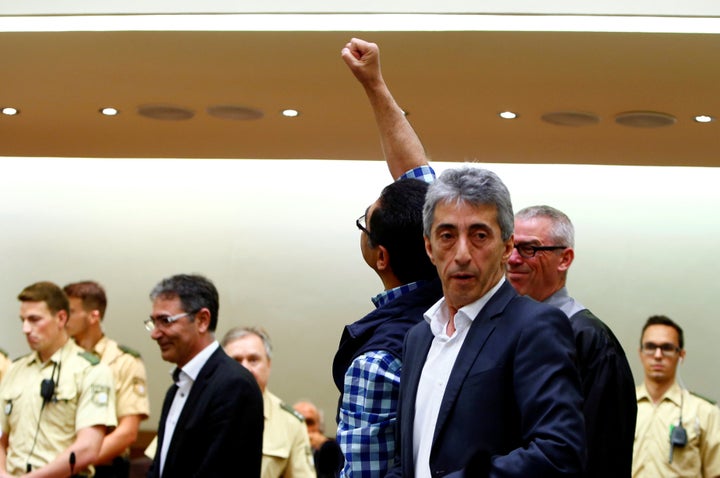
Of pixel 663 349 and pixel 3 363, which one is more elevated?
pixel 663 349

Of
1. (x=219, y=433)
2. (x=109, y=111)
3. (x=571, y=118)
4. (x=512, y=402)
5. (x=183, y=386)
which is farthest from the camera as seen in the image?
(x=109, y=111)

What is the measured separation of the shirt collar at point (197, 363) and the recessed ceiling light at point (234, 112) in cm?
225

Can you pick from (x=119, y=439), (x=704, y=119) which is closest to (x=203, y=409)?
(x=119, y=439)

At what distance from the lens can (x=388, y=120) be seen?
306 cm

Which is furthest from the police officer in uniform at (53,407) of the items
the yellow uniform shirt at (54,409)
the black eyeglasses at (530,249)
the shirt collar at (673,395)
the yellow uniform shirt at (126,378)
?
the shirt collar at (673,395)

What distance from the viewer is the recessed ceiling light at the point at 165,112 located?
633 cm

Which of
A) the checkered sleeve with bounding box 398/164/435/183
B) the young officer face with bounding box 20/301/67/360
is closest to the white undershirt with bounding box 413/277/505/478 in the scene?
the checkered sleeve with bounding box 398/164/435/183

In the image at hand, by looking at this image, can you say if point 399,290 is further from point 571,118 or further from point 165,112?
point 165,112

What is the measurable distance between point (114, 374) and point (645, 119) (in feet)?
10.6

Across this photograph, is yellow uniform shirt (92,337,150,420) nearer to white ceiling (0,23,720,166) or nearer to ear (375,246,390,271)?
white ceiling (0,23,720,166)
